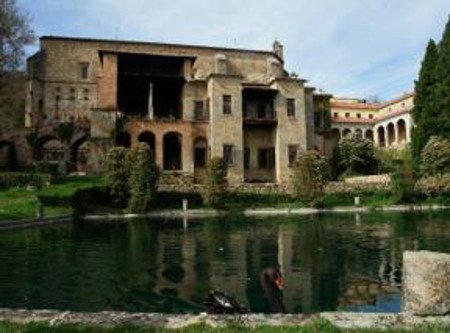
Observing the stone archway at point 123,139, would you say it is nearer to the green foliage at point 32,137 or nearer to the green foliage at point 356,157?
the green foliage at point 32,137

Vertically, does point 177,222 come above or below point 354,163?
below

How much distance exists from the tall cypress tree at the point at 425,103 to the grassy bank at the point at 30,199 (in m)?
28.9

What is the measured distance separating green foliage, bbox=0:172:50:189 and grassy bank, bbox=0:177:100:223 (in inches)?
29.4

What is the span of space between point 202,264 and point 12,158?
38969 mm

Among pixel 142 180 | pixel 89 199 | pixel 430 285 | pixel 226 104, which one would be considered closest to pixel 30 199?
pixel 89 199

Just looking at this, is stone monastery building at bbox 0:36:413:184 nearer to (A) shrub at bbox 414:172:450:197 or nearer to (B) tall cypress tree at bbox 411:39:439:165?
(B) tall cypress tree at bbox 411:39:439:165

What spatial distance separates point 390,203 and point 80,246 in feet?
89.8

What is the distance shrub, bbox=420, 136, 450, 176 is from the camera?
44.3m

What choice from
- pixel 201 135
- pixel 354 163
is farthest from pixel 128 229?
pixel 354 163

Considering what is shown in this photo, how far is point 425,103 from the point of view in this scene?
52.1 m

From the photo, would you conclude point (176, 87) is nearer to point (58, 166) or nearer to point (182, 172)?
point (182, 172)

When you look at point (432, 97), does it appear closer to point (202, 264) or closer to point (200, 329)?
point (202, 264)

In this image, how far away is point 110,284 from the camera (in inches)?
516

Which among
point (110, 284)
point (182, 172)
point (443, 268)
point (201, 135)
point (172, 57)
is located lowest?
point (110, 284)
